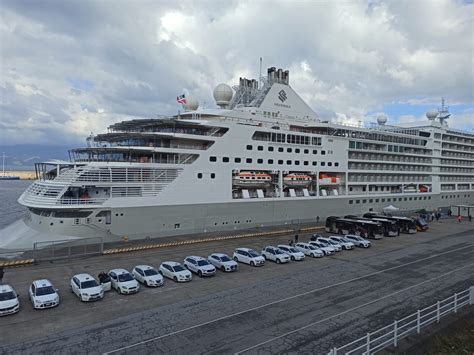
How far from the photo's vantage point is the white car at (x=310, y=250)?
27.2m

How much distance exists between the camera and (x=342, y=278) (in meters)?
21.4

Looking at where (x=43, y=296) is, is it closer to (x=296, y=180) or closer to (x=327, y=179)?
(x=296, y=180)

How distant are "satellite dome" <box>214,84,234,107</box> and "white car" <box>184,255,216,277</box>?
80.5ft

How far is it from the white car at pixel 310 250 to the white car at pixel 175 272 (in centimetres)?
1079

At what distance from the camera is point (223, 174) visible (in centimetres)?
3550

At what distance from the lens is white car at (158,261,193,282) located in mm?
20297

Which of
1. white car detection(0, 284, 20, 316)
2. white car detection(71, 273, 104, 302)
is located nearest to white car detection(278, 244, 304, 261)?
white car detection(71, 273, 104, 302)

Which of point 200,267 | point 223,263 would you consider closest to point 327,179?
point 223,263

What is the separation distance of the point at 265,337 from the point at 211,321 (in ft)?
8.71

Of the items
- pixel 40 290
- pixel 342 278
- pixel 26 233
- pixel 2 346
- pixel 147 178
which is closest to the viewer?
pixel 2 346

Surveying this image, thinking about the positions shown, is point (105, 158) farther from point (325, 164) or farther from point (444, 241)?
point (444, 241)

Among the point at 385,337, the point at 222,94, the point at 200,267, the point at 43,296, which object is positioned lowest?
the point at 385,337

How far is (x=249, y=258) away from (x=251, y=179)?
14.0m

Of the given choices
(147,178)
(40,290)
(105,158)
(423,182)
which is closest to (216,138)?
(147,178)
